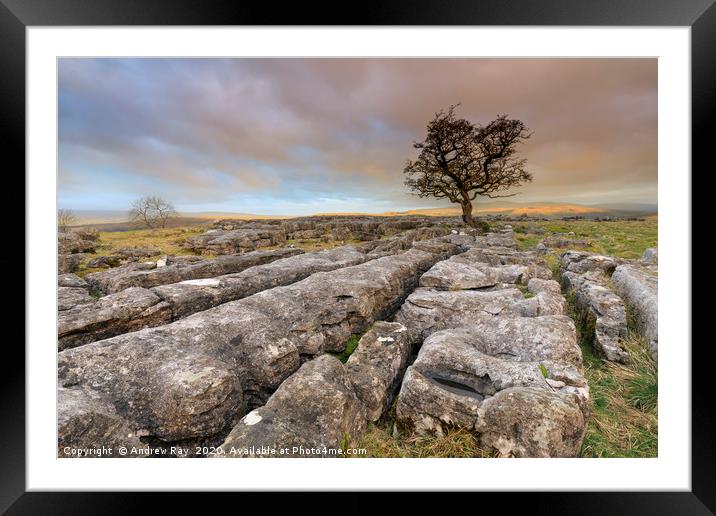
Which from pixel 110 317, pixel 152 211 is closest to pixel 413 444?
pixel 110 317

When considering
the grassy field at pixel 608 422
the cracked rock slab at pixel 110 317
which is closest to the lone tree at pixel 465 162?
the grassy field at pixel 608 422

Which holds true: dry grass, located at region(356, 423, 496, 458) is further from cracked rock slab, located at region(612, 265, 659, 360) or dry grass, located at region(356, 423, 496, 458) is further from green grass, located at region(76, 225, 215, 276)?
green grass, located at region(76, 225, 215, 276)

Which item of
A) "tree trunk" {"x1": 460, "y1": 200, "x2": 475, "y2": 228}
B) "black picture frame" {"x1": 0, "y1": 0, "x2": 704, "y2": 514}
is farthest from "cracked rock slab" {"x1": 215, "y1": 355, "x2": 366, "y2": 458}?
"tree trunk" {"x1": 460, "y1": 200, "x2": 475, "y2": 228}

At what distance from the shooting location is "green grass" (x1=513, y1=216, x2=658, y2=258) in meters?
5.17

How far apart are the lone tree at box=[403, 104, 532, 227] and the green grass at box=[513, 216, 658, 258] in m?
2.40

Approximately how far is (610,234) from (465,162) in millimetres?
5367

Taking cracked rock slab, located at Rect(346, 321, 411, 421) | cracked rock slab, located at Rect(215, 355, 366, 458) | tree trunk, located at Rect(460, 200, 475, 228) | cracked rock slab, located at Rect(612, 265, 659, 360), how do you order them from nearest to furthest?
cracked rock slab, located at Rect(215, 355, 366, 458) < cracked rock slab, located at Rect(346, 321, 411, 421) < cracked rock slab, located at Rect(612, 265, 659, 360) < tree trunk, located at Rect(460, 200, 475, 228)

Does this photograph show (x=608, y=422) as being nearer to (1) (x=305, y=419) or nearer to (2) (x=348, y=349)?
(2) (x=348, y=349)

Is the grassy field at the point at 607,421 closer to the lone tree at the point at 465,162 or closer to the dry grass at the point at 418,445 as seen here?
the dry grass at the point at 418,445

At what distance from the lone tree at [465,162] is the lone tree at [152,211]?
21.4ft

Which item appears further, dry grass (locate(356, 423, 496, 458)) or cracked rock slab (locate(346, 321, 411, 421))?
cracked rock slab (locate(346, 321, 411, 421))

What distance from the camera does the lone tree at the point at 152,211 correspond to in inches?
256
